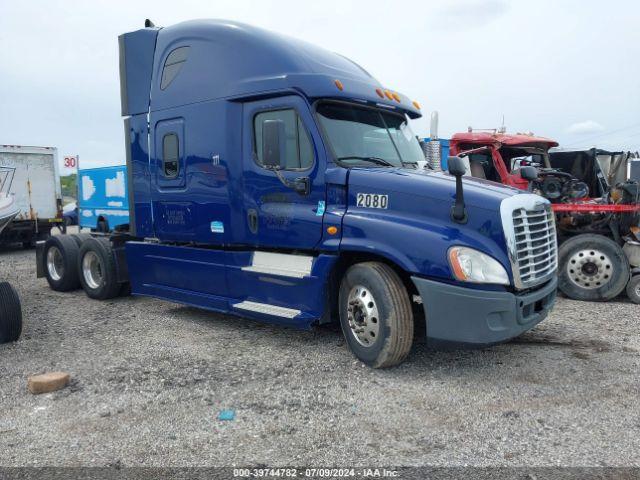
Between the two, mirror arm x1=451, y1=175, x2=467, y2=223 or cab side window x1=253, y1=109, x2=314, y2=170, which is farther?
cab side window x1=253, y1=109, x2=314, y2=170

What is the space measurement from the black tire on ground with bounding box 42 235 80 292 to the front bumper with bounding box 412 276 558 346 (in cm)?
655

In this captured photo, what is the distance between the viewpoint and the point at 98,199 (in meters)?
14.5

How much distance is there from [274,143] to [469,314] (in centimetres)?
240

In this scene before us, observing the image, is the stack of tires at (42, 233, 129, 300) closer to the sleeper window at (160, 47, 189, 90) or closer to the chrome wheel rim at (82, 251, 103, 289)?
the chrome wheel rim at (82, 251, 103, 289)

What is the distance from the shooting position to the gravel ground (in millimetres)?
3393

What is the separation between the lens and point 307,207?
5137mm

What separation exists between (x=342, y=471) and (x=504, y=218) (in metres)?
2.34

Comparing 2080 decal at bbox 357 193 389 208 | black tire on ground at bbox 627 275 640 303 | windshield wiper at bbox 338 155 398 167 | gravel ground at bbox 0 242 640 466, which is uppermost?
windshield wiper at bbox 338 155 398 167

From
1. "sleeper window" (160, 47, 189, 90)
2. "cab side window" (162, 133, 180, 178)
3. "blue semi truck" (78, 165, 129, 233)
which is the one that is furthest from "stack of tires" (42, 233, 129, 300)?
"blue semi truck" (78, 165, 129, 233)

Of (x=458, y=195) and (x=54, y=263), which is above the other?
(x=458, y=195)

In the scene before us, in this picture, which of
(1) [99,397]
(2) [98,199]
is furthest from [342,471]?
(2) [98,199]

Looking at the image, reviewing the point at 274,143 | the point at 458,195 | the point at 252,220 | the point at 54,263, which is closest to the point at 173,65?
the point at 274,143

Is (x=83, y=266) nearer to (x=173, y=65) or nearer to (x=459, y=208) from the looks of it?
(x=173, y=65)

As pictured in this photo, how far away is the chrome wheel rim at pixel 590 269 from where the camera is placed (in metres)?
7.56
